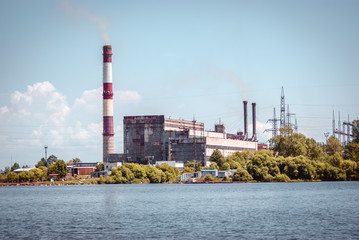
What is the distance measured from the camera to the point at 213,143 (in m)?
170

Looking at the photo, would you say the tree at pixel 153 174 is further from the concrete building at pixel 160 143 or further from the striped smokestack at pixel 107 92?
the concrete building at pixel 160 143

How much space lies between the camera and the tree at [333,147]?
156 meters

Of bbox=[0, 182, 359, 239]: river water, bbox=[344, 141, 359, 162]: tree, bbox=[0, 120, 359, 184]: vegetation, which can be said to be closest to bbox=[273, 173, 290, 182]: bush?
bbox=[0, 120, 359, 184]: vegetation

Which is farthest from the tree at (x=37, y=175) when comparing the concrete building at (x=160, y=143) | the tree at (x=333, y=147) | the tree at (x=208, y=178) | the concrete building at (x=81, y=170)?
the tree at (x=333, y=147)

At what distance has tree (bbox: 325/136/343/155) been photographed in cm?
15638

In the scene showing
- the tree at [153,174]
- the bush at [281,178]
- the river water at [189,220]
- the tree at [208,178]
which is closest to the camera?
the river water at [189,220]

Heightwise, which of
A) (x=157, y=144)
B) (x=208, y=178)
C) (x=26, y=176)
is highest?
(x=157, y=144)

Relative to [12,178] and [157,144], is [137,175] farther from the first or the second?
[157,144]

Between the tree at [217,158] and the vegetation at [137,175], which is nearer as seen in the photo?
the vegetation at [137,175]

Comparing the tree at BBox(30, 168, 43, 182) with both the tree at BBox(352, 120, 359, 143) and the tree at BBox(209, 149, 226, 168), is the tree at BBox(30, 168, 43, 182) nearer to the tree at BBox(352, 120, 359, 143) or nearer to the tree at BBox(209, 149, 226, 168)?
the tree at BBox(209, 149, 226, 168)

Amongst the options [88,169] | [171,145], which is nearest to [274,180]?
[171,145]

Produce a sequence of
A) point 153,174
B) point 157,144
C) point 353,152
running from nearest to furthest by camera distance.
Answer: point 153,174
point 353,152
point 157,144

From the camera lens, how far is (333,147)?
157m

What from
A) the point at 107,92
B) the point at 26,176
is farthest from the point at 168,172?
the point at 26,176
